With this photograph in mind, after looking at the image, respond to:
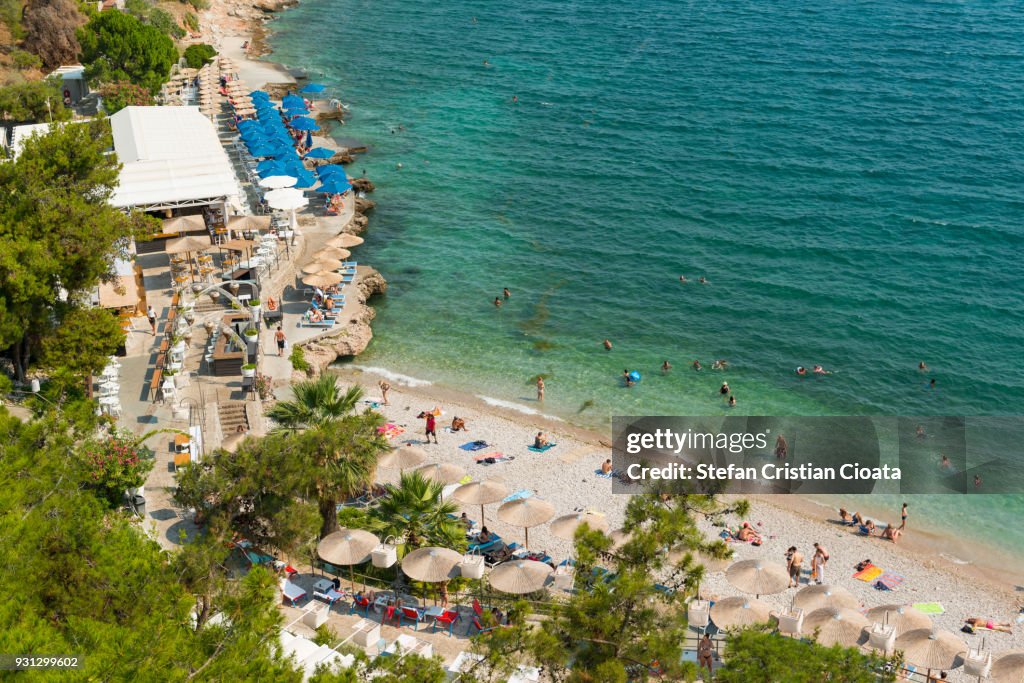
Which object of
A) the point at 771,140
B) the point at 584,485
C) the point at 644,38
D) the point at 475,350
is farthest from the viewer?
the point at 644,38

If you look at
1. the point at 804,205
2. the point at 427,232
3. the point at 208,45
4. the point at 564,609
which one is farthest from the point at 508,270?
the point at 208,45

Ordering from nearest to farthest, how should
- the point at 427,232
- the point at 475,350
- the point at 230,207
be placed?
the point at 475,350 → the point at 230,207 → the point at 427,232

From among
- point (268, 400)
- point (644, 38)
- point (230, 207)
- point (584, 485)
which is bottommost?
point (584, 485)

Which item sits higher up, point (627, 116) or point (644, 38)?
point (644, 38)

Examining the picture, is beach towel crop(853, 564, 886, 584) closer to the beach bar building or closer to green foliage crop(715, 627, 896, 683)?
green foliage crop(715, 627, 896, 683)

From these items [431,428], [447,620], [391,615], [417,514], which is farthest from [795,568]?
[431,428]

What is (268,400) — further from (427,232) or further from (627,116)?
(627,116)
